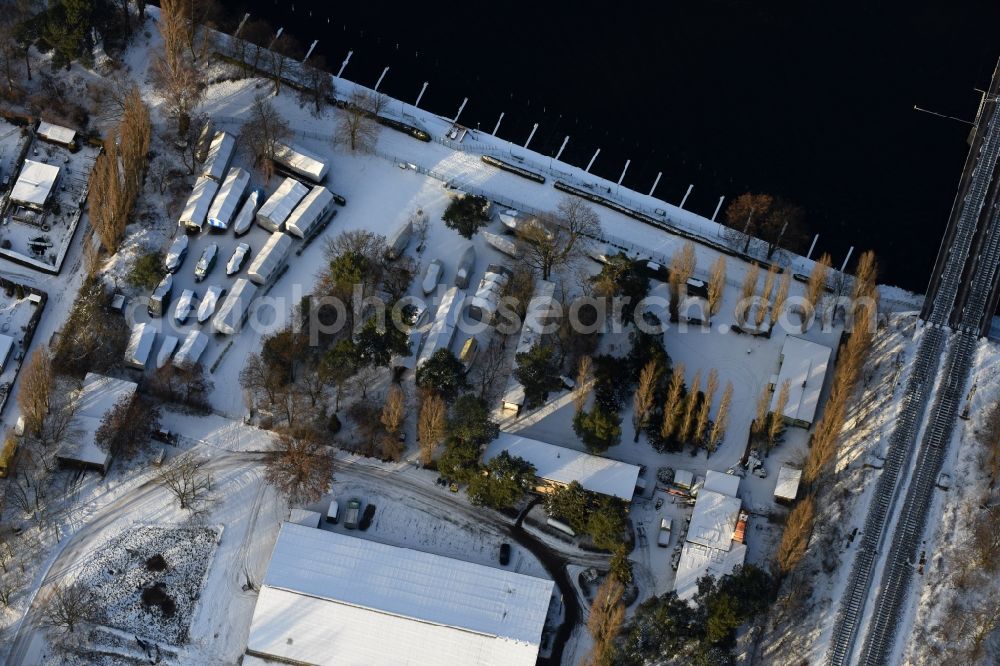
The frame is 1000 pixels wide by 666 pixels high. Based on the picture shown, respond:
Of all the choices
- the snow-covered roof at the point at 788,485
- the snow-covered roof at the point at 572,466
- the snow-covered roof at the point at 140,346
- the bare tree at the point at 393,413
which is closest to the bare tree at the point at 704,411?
the snow-covered roof at the point at 572,466

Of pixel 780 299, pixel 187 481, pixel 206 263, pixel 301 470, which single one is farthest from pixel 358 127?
pixel 780 299

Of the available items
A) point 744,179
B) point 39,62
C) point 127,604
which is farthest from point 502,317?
point 39,62

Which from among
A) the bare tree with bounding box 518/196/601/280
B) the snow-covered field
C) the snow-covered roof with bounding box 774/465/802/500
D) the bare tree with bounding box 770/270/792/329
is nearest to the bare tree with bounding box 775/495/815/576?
the snow-covered roof with bounding box 774/465/802/500

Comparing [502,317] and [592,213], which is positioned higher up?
[592,213]

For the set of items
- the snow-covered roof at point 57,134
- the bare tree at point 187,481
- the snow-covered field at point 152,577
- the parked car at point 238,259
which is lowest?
the snow-covered field at point 152,577

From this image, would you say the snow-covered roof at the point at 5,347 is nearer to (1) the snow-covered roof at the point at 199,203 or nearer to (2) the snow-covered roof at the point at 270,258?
(1) the snow-covered roof at the point at 199,203

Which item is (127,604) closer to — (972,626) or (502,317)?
(502,317)

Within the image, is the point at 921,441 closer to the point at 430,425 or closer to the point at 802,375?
the point at 802,375
